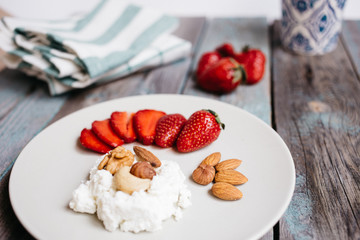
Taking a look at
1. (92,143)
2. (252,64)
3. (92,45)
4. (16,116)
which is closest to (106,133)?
(92,143)

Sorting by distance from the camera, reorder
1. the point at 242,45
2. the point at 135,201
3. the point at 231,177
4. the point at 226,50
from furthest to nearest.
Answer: the point at 242,45
the point at 226,50
the point at 231,177
the point at 135,201

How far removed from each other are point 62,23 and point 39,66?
32 cm

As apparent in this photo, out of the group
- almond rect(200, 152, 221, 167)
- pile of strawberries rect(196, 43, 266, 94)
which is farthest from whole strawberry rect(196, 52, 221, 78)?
almond rect(200, 152, 221, 167)

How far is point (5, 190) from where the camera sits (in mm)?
764

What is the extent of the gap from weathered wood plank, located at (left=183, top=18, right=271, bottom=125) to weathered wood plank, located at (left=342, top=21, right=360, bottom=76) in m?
0.32

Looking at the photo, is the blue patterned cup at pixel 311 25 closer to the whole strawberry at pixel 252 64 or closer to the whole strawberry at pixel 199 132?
the whole strawberry at pixel 252 64

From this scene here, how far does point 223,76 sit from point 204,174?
453 millimetres

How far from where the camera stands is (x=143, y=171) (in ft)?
2.19

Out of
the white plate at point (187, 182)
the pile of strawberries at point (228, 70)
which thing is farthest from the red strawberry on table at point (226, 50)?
the white plate at point (187, 182)

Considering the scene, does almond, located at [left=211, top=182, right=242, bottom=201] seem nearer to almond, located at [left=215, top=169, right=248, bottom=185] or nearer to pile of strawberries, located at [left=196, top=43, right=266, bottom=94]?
almond, located at [left=215, top=169, right=248, bottom=185]

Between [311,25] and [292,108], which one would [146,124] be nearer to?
[292,108]

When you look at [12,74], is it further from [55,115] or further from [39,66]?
[55,115]

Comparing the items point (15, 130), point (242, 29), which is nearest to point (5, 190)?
point (15, 130)

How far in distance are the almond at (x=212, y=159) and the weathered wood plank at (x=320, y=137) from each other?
17 cm
